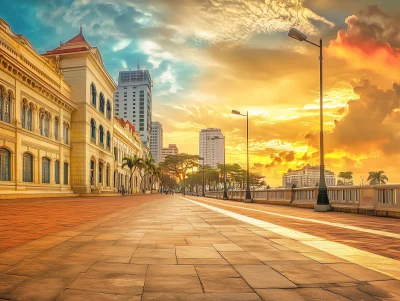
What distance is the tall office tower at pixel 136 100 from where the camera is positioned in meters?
167

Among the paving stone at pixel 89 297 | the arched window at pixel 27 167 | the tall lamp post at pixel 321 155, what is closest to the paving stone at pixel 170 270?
the paving stone at pixel 89 297

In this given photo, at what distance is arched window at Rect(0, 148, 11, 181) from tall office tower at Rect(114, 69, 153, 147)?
136m

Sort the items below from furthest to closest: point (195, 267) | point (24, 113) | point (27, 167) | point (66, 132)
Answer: point (66, 132)
point (27, 167)
point (24, 113)
point (195, 267)

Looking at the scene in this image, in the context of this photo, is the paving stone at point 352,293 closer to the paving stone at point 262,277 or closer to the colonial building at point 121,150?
the paving stone at point 262,277

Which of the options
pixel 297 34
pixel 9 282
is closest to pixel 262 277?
pixel 9 282

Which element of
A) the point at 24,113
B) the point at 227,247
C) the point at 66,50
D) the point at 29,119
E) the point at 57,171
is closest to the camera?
the point at 227,247

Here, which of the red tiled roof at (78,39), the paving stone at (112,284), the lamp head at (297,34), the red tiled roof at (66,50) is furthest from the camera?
the red tiled roof at (78,39)

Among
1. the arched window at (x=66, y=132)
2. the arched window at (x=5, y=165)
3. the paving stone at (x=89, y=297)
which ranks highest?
the arched window at (x=66, y=132)

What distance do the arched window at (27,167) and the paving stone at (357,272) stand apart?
3142cm

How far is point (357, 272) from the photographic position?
3857 millimetres

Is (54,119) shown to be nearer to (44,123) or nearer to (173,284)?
(44,123)

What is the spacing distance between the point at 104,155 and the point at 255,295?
52.7 metres

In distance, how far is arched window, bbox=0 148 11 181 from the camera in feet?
90.0

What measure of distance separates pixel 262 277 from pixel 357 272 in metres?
1.13
